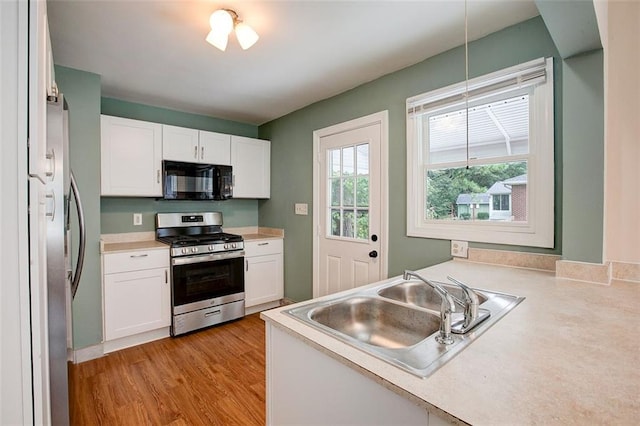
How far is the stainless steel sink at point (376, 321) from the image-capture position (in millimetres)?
1271

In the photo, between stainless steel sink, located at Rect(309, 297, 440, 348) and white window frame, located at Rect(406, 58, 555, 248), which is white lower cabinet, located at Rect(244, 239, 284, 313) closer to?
white window frame, located at Rect(406, 58, 555, 248)

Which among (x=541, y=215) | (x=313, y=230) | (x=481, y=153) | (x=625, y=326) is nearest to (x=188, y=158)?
(x=313, y=230)

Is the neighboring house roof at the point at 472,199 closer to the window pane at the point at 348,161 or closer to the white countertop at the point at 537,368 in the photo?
the white countertop at the point at 537,368

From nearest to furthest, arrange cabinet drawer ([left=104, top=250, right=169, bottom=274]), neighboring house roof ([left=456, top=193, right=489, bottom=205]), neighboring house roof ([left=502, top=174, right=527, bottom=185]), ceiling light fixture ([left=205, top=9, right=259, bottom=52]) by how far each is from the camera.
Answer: ceiling light fixture ([left=205, top=9, right=259, bottom=52]) → neighboring house roof ([left=502, top=174, right=527, bottom=185]) → neighboring house roof ([left=456, top=193, right=489, bottom=205]) → cabinet drawer ([left=104, top=250, right=169, bottom=274])

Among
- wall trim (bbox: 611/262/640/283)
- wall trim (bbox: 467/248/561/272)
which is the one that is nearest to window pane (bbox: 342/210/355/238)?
wall trim (bbox: 467/248/561/272)

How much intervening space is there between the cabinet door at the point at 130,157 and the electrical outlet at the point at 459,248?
9.00 feet

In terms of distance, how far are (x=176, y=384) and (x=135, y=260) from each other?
1.13m

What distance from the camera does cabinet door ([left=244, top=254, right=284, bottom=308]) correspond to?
341cm

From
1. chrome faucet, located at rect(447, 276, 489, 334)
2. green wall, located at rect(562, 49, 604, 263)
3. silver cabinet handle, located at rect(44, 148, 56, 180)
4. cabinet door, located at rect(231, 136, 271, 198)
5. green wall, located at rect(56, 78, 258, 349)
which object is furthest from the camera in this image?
cabinet door, located at rect(231, 136, 271, 198)

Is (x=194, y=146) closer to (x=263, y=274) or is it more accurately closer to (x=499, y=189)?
(x=263, y=274)

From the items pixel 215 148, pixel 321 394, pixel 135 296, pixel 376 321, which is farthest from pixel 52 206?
pixel 215 148

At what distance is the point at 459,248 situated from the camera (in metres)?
2.13

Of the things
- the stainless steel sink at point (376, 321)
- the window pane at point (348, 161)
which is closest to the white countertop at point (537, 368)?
the stainless steel sink at point (376, 321)

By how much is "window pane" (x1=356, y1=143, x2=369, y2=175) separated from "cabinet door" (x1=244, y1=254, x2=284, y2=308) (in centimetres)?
153
